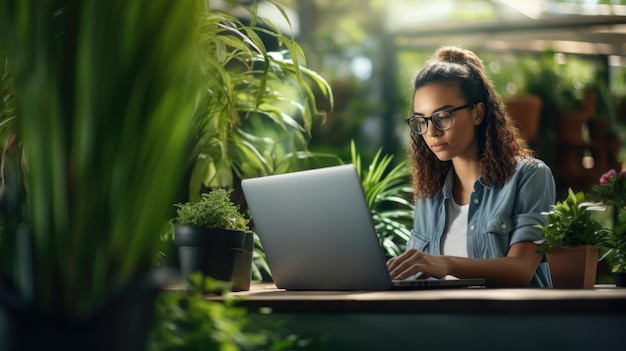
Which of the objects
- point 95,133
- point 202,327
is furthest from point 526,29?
point 95,133

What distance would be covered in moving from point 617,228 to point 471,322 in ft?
3.03

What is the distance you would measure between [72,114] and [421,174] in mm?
2039

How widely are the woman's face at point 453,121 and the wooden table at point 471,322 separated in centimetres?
127

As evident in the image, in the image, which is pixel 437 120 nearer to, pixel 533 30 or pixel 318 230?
pixel 318 230

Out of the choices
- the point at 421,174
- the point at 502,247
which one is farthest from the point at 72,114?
the point at 421,174

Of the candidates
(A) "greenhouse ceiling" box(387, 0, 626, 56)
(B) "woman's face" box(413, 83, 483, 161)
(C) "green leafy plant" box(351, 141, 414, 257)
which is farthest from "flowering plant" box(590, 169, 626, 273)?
(A) "greenhouse ceiling" box(387, 0, 626, 56)

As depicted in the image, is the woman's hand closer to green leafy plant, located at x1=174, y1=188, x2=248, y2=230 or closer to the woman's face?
green leafy plant, located at x1=174, y1=188, x2=248, y2=230

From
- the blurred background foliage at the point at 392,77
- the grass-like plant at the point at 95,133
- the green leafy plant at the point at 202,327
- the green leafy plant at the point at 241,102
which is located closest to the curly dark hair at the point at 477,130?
the green leafy plant at the point at 241,102

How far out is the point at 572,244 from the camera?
1.90 meters

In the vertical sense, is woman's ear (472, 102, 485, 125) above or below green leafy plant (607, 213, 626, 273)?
above

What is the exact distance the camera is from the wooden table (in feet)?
4.14

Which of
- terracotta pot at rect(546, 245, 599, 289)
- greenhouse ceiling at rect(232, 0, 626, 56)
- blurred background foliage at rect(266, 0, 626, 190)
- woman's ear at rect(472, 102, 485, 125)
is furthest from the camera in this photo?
blurred background foliage at rect(266, 0, 626, 190)

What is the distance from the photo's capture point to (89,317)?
3.13 feet

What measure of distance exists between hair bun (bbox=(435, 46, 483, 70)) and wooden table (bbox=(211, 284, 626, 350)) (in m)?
1.59
